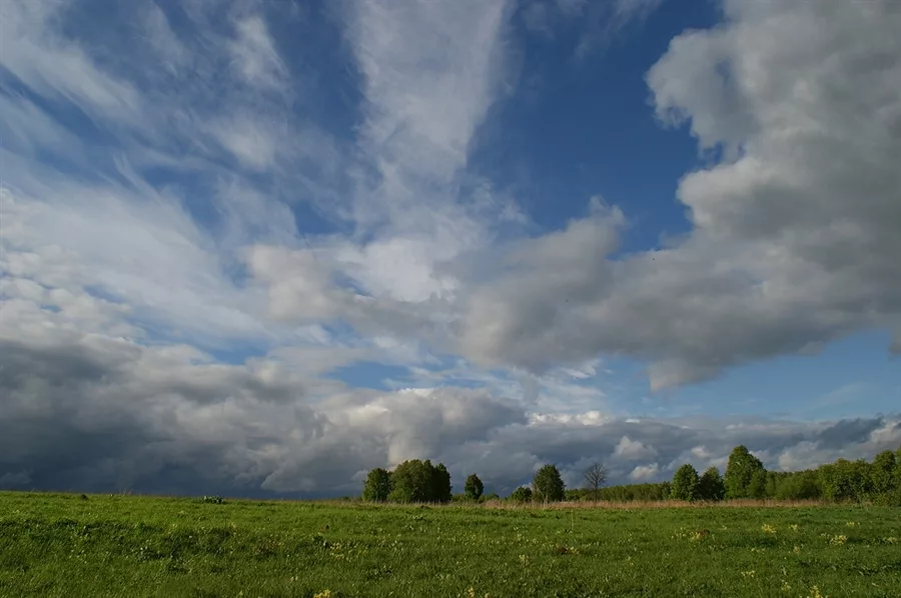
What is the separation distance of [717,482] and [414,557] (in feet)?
479

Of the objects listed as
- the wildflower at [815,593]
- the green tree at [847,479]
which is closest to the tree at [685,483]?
the green tree at [847,479]

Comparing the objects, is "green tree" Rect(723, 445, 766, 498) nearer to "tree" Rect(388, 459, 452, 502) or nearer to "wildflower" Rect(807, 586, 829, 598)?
"tree" Rect(388, 459, 452, 502)

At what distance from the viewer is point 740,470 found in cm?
14050

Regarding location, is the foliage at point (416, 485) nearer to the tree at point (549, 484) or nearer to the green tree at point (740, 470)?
the tree at point (549, 484)

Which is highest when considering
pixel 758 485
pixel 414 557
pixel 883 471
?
pixel 883 471

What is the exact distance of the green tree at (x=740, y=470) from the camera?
140 m

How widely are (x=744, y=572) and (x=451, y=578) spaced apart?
11.6m

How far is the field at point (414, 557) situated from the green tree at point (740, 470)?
112897mm

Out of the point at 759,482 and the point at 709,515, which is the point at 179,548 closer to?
the point at 709,515

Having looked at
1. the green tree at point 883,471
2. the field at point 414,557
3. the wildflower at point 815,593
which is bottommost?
the wildflower at point 815,593

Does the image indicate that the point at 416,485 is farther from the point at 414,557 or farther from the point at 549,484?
the point at 414,557

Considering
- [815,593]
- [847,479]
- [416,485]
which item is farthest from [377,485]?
[815,593]

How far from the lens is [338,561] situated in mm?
24500

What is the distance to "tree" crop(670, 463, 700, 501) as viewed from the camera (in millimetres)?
137000
